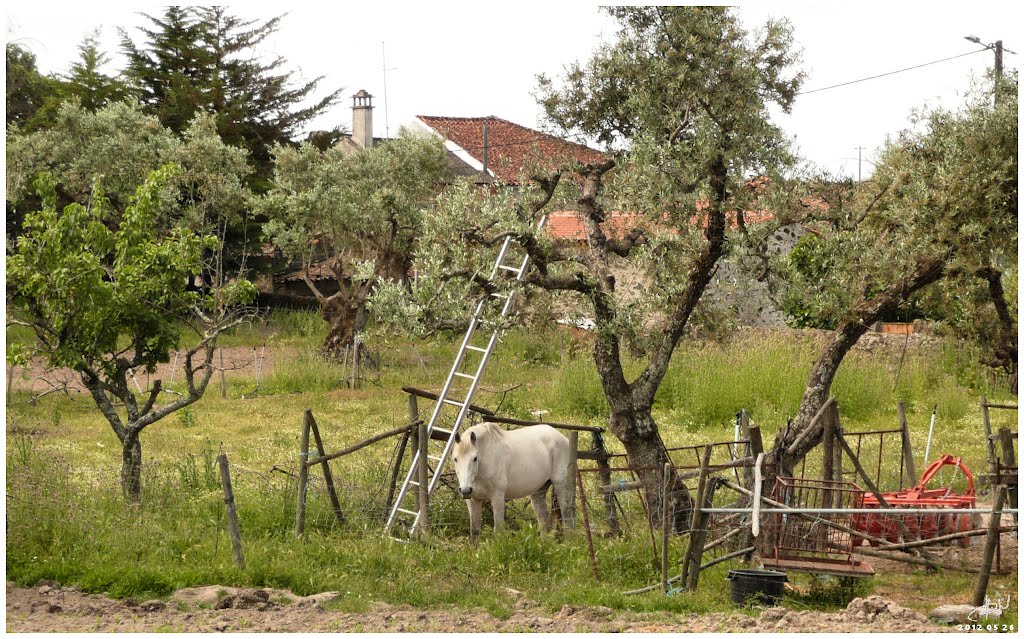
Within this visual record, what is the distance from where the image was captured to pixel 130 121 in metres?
34.0

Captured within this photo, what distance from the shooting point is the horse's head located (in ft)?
39.4

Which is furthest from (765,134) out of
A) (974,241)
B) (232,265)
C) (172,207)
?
(232,265)

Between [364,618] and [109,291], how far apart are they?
5.13m

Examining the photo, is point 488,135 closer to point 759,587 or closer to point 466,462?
point 466,462

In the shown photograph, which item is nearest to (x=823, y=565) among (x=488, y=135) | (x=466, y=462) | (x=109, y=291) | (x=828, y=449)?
(x=828, y=449)

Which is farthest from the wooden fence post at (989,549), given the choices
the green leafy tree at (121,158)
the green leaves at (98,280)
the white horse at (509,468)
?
the green leafy tree at (121,158)

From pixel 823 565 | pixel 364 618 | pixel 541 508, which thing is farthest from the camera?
pixel 541 508

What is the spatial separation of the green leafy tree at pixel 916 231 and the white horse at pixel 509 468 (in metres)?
2.58

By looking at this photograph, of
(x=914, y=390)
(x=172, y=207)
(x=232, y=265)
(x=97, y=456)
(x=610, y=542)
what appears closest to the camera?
(x=610, y=542)

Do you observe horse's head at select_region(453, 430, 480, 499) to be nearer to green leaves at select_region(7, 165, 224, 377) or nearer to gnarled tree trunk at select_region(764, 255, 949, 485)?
gnarled tree trunk at select_region(764, 255, 949, 485)

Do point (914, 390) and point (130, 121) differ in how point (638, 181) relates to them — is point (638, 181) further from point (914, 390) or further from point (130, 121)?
point (130, 121)

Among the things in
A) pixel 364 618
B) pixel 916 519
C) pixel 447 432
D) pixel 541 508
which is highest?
pixel 447 432

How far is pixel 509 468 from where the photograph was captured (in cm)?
1253

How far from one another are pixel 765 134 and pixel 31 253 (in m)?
8.33
